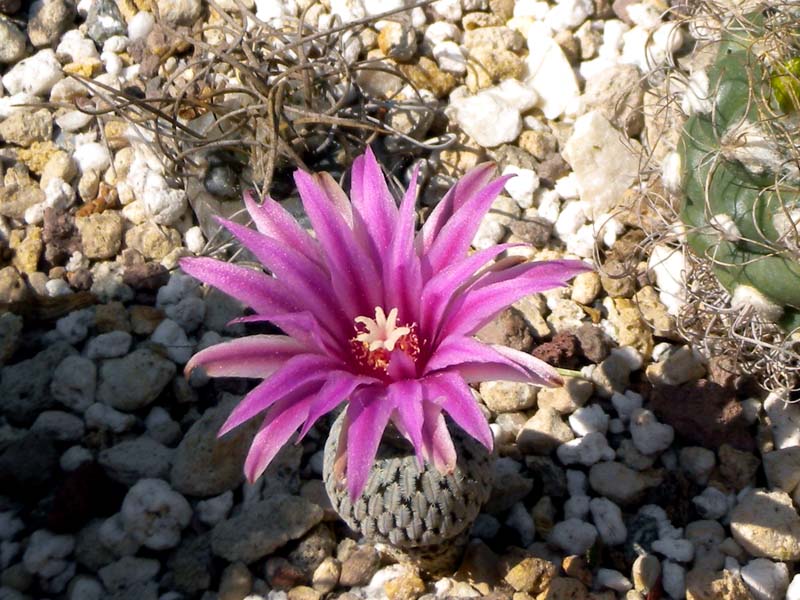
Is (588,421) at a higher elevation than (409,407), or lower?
lower

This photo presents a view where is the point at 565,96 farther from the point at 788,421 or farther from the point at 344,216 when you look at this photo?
the point at 344,216

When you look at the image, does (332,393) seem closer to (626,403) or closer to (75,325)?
(626,403)

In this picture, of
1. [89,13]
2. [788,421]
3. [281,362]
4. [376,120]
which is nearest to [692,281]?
[788,421]

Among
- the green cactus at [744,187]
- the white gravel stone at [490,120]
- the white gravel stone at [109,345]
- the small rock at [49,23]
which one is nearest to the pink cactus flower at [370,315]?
the green cactus at [744,187]

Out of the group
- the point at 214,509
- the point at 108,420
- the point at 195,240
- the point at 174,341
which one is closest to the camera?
the point at 214,509

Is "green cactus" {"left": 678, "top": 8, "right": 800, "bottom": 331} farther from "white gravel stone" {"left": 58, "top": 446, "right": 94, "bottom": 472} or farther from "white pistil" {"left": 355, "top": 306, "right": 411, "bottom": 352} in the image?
"white gravel stone" {"left": 58, "top": 446, "right": 94, "bottom": 472}

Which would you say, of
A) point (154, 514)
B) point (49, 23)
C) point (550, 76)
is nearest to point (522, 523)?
point (154, 514)

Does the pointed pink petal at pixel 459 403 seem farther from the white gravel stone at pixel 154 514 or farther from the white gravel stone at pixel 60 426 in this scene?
the white gravel stone at pixel 60 426
